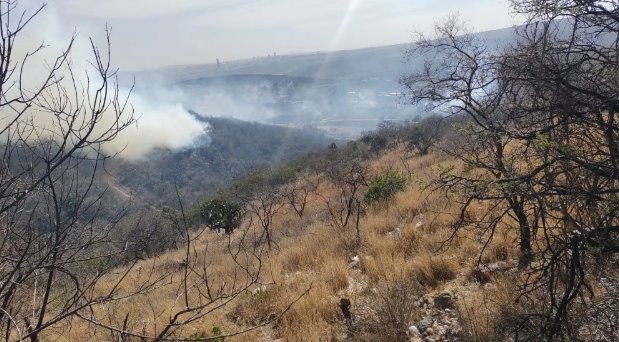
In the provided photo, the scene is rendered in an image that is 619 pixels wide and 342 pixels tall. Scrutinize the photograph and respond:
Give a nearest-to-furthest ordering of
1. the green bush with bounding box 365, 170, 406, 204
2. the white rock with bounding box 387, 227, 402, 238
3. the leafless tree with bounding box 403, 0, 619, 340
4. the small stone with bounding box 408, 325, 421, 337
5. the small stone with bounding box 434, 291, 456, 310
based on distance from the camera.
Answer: the leafless tree with bounding box 403, 0, 619, 340 → the small stone with bounding box 408, 325, 421, 337 → the small stone with bounding box 434, 291, 456, 310 → the white rock with bounding box 387, 227, 402, 238 → the green bush with bounding box 365, 170, 406, 204

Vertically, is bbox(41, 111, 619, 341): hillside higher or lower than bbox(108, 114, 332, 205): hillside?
higher

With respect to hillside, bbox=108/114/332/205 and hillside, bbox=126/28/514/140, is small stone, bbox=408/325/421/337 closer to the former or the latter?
hillside, bbox=108/114/332/205

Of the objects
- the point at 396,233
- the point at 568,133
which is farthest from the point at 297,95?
the point at 568,133

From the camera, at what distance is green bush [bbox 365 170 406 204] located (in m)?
9.59

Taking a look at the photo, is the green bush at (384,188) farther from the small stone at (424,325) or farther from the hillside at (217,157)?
the hillside at (217,157)

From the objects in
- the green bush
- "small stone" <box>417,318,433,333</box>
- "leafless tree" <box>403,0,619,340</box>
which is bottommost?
the green bush

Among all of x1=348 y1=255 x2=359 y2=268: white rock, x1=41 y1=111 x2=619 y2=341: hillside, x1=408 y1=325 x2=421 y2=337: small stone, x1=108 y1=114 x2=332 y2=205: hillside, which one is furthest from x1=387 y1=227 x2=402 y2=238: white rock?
x1=108 y1=114 x2=332 y2=205: hillside

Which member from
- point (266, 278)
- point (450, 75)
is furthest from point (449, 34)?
point (266, 278)

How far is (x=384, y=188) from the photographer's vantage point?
9695mm

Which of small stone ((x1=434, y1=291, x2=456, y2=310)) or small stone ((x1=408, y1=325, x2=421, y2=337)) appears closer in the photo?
small stone ((x1=408, y1=325, x2=421, y2=337))

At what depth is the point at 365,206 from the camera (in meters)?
9.59

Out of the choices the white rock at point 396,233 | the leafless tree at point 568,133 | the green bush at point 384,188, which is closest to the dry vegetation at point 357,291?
the white rock at point 396,233

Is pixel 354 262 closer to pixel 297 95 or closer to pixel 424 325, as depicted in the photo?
pixel 424 325

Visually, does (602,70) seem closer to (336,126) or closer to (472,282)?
(472,282)
